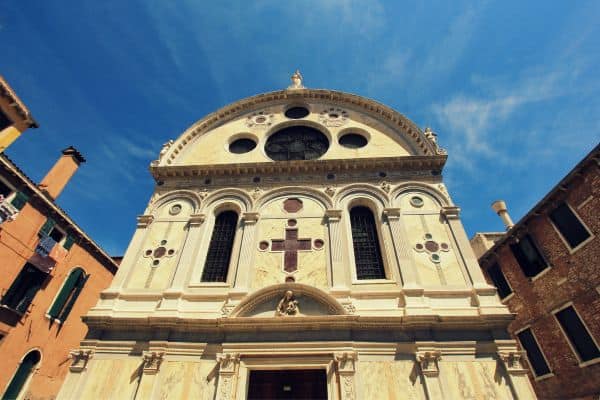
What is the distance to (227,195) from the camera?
1323 centimetres

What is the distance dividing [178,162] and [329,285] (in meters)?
9.67

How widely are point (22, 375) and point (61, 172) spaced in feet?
36.7

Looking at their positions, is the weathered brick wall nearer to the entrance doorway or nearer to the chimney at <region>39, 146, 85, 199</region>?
the entrance doorway

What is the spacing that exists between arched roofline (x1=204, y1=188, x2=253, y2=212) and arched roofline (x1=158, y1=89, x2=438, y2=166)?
3.23 metres

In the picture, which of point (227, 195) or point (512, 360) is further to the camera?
point (227, 195)

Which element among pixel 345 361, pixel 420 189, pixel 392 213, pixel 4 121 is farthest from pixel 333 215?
pixel 4 121

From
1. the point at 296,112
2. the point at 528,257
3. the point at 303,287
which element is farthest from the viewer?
the point at 296,112

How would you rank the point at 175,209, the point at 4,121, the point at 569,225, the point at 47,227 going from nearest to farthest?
the point at 569,225, the point at 175,209, the point at 47,227, the point at 4,121

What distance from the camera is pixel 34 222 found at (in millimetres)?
14703

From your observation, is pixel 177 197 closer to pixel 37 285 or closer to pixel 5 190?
pixel 5 190

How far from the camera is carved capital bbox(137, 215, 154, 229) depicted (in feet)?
41.0

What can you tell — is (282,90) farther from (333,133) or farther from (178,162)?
(178,162)

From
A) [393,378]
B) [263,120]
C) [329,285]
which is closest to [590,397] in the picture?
[393,378]

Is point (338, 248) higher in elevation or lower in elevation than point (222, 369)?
higher
